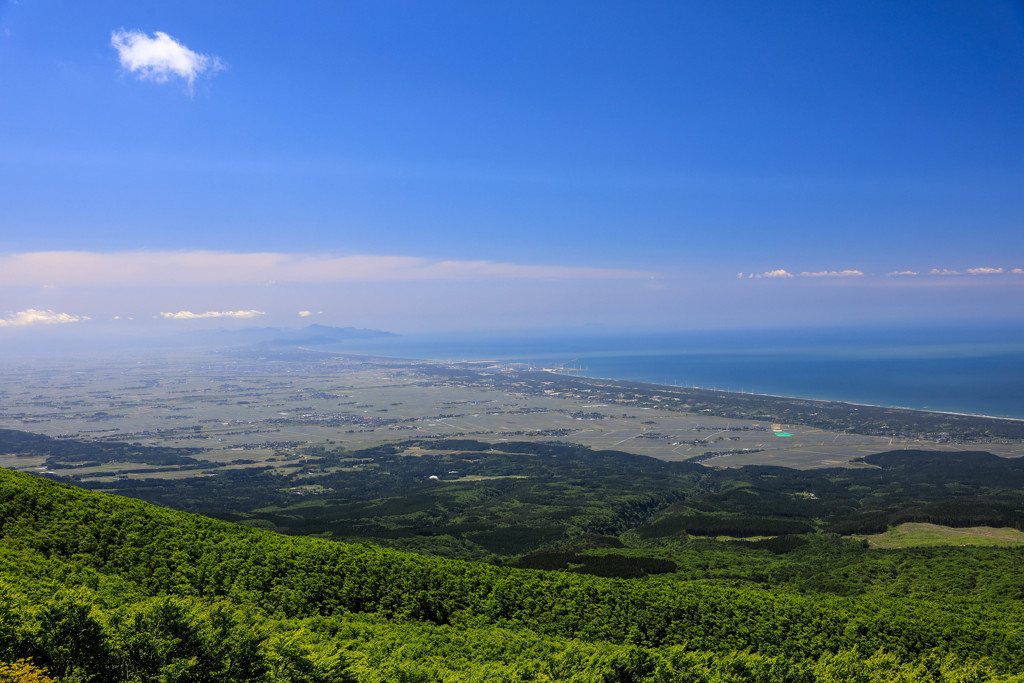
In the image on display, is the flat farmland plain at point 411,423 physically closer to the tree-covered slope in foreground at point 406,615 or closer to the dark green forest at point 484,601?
the dark green forest at point 484,601

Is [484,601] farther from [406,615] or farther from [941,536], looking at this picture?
[941,536]

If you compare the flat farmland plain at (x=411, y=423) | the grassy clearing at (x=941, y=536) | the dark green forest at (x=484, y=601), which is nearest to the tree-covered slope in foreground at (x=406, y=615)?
the dark green forest at (x=484, y=601)

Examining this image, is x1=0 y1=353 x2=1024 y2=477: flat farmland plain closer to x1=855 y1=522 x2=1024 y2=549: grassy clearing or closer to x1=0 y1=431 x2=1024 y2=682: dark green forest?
x1=855 y1=522 x2=1024 y2=549: grassy clearing

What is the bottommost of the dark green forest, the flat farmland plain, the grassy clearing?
the flat farmland plain

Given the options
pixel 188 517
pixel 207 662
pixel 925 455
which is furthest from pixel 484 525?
pixel 925 455

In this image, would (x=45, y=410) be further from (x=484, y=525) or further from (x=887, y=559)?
(x=887, y=559)

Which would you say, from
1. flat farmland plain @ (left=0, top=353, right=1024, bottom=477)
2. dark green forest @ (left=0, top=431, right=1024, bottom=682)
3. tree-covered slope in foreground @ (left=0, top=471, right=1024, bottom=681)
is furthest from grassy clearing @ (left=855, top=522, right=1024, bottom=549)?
flat farmland plain @ (left=0, top=353, right=1024, bottom=477)
